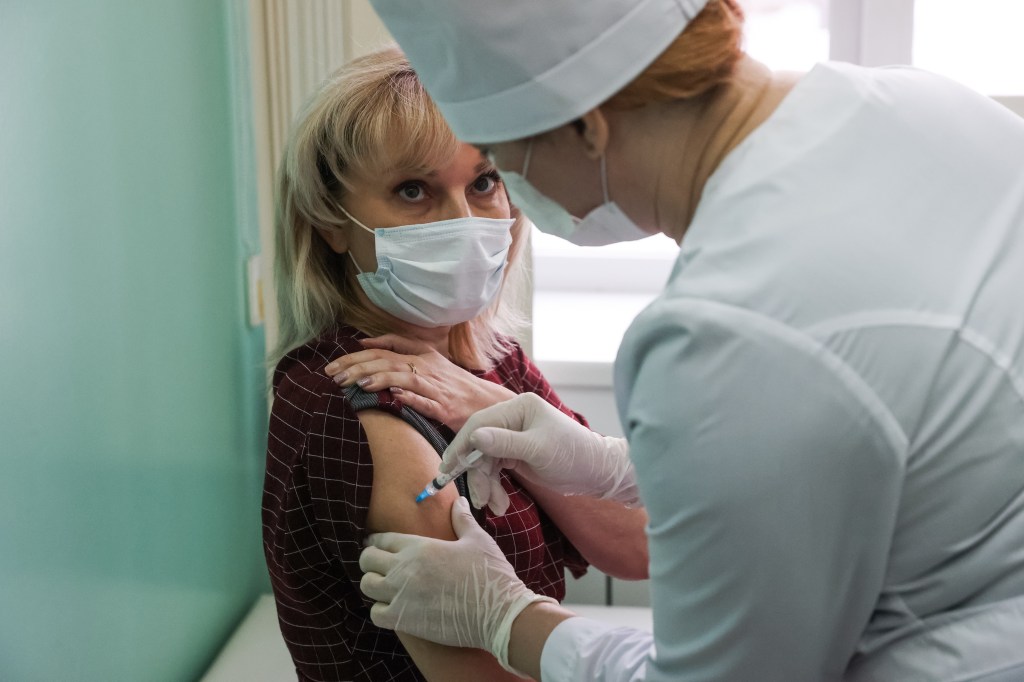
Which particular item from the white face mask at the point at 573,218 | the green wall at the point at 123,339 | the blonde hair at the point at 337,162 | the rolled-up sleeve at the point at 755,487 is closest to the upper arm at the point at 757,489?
the rolled-up sleeve at the point at 755,487

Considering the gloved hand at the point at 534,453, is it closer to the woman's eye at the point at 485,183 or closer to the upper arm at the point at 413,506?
the upper arm at the point at 413,506

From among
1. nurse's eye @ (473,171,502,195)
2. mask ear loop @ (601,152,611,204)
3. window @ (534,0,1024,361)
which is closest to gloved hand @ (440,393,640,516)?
nurse's eye @ (473,171,502,195)

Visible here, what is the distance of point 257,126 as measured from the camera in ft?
7.97

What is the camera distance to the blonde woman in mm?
1433

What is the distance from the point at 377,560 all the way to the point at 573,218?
0.53 m

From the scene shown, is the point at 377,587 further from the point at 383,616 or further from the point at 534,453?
the point at 534,453

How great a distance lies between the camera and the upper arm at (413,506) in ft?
4.57

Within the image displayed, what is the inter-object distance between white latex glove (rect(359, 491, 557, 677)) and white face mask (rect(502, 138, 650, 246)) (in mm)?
452

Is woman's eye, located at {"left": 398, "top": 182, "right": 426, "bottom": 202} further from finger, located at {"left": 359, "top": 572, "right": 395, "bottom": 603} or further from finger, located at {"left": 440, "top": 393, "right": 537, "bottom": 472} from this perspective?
finger, located at {"left": 359, "top": 572, "right": 395, "bottom": 603}

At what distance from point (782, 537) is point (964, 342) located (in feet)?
0.72

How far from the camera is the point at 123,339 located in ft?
5.79

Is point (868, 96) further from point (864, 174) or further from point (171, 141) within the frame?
point (171, 141)

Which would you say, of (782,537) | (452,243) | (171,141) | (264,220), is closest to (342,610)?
(452,243)

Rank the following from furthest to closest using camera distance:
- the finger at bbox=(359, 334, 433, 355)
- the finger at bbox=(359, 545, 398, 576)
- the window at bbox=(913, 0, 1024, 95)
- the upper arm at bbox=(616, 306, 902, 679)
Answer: the window at bbox=(913, 0, 1024, 95)
the finger at bbox=(359, 334, 433, 355)
the finger at bbox=(359, 545, 398, 576)
the upper arm at bbox=(616, 306, 902, 679)
